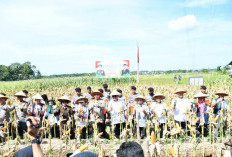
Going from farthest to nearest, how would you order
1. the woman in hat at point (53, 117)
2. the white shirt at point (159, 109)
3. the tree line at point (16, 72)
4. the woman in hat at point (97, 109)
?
the tree line at point (16, 72)
the woman in hat at point (53, 117)
the woman in hat at point (97, 109)
the white shirt at point (159, 109)

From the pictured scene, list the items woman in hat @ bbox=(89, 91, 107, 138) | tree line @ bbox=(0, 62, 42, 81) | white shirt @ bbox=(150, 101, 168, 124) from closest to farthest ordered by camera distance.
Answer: white shirt @ bbox=(150, 101, 168, 124) < woman in hat @ bbox=(89, 91, 107, 138) < tree line @ bbox=(0, 62, 42, 81)

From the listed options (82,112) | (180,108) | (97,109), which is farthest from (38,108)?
(180,108)

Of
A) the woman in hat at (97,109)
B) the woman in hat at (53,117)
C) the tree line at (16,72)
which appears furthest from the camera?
the tree line at (16,72)

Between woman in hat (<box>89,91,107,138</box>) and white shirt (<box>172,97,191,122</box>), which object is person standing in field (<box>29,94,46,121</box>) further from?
white shirt (<box>172,97,191,122</box>)

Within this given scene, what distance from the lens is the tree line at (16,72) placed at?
64250 mm

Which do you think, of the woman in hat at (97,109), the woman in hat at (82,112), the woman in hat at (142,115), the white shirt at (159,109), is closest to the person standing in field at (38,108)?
the woman in hat at (82,112)

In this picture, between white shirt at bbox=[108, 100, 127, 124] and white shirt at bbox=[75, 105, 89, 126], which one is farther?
white shirt at bbox=[108, 100, 127, 124]

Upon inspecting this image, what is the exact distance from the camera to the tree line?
211 feet

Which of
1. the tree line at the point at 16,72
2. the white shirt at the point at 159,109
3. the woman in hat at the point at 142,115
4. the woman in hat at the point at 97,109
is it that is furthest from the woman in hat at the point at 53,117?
the tree line at the point at 16,72

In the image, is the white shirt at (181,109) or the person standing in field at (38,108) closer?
the white shirt at (181,109)

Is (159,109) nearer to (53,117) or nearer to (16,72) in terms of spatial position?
(53,117)

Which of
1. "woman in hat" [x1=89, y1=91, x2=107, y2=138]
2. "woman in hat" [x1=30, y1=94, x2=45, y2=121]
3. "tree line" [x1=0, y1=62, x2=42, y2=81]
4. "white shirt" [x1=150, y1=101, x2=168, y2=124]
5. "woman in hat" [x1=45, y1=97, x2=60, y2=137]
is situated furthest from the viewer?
"tree line" [x1=0, y1=62, x2=42, y2=81]

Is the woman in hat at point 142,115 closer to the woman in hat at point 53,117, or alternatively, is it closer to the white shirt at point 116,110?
the white shirt at point 116,110

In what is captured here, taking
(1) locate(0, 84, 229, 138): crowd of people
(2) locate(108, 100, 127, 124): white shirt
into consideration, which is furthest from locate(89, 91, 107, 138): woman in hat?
(2) locate(108, 100, 127, 124): white shirt
